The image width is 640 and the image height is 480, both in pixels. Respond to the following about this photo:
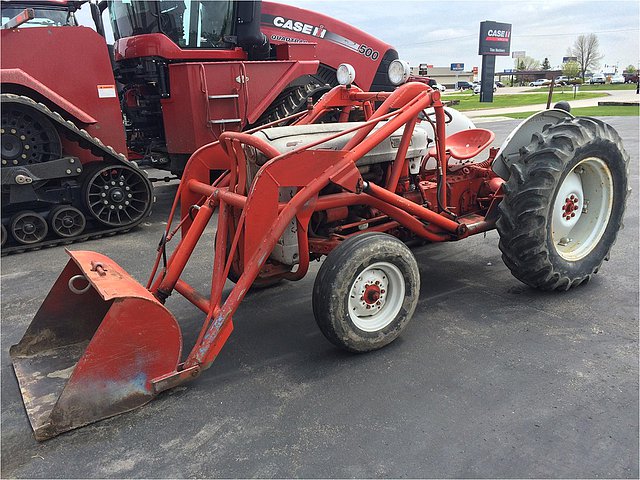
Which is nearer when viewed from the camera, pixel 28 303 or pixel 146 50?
pixel 28 303

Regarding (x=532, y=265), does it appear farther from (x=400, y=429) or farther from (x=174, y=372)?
(x=174, y=372)

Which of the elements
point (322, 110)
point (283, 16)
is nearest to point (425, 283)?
point (322, 110)

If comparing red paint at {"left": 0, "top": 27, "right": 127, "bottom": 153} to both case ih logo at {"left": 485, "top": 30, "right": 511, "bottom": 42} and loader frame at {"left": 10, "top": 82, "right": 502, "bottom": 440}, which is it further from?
case ih logo at {"left": 485, "top": 30, "right": 511, "bottom": 42}

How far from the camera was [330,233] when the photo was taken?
3.69 metres

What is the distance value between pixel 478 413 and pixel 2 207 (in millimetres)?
5610

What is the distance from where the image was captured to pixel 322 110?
15.1 feet

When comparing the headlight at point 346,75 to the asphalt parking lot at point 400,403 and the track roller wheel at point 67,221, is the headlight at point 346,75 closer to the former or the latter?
the asphalt parking lot at point 400,403

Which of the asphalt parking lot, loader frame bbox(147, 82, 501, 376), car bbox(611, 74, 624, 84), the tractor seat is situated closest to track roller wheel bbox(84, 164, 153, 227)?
the asphalt parking lot

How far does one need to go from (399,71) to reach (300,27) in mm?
4395

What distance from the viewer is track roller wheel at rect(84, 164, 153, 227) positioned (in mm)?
6355

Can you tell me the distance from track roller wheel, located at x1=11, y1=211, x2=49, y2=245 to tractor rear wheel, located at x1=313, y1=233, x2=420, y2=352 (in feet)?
14.2

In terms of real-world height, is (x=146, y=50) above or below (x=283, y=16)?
below

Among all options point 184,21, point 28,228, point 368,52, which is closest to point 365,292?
point 28,228

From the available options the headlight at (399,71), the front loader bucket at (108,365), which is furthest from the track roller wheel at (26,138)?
the headlight at (399,71)
